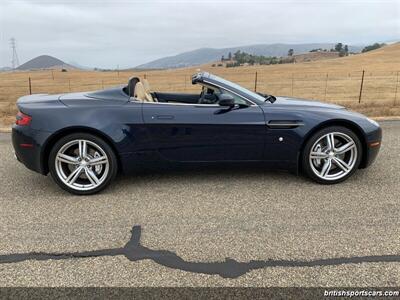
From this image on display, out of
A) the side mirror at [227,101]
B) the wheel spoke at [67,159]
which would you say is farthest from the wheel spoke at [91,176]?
the side mirror at [227,101]

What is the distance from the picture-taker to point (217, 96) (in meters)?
4.63

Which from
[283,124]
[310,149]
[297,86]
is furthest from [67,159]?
[297,86]

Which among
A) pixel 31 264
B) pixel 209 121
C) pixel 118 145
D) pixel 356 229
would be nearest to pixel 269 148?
pixel 209 121

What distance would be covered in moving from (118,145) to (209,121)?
1.00 meters

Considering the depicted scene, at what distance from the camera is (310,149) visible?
4.45 meters

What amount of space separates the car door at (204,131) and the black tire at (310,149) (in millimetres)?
510

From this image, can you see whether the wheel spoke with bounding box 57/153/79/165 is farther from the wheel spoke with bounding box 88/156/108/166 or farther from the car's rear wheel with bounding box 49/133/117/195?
the wheel spoke with bounding box 88/156/108/166

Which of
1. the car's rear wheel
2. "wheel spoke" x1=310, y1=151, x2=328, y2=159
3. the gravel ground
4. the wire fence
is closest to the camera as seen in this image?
the gravel ground

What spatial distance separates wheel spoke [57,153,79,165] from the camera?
4254 mm

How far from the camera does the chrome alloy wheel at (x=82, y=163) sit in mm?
4262

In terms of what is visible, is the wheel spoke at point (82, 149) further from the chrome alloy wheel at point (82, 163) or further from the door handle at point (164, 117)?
the door handle at point (164, 117)

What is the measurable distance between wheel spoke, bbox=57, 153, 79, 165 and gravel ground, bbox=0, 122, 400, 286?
0.36m

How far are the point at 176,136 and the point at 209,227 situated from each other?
122 cm

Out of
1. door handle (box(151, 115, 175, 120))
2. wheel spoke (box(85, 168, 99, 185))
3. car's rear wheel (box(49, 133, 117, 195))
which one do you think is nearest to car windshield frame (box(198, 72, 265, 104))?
door handle (box(151, 115, 175, 120))
